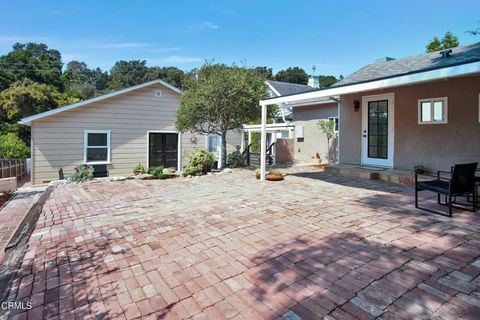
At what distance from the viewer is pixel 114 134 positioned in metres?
13.0

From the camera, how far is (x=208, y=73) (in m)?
11.4

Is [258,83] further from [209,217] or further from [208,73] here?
[209,217]

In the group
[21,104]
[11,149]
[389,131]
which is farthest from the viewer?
[21,104]

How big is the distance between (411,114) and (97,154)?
11933mm

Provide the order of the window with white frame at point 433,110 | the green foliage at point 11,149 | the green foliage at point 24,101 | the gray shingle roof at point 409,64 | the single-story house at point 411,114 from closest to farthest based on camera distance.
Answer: the single-story house at point 411,114
the window with white frame at point 433,110
the gray shingle roof at point 409,64
the green foliage at point 11,149
the green foliage at point 24,101

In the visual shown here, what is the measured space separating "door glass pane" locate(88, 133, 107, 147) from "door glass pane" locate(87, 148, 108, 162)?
0.22 m

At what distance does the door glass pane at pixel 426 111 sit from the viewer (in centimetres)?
759

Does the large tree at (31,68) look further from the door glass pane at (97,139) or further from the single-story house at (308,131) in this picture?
the single-story house at (308,131)

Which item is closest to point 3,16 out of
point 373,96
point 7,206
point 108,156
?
point 108,156

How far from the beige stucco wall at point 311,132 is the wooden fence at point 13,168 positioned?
12816 mm

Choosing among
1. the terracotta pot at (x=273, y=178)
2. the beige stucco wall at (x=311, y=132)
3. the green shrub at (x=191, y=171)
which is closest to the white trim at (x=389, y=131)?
the terracotta pot at (x=273, y=178)

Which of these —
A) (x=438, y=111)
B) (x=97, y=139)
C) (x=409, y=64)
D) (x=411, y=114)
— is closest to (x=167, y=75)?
(x=97, y=139)

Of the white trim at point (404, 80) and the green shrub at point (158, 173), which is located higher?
the white trim at point (404, 80)

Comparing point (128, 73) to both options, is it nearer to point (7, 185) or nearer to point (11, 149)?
point (11, 149)
